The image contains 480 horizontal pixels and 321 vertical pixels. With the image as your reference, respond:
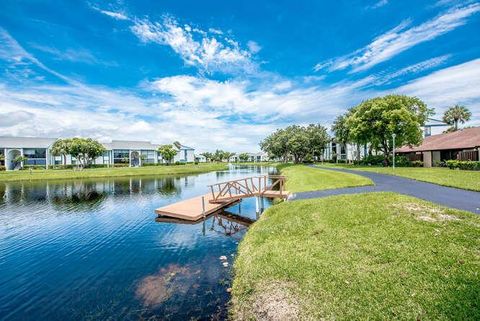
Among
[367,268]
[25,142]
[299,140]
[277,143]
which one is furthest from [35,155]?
[367,268]

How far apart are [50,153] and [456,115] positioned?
432 ft

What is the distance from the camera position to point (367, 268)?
26.9 ft

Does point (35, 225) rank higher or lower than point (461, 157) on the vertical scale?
lower

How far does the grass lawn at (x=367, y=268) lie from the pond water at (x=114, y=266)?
168 cm

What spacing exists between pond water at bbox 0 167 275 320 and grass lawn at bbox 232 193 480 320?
5.52ft

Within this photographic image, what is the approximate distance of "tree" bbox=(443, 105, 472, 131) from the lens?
2751 inches

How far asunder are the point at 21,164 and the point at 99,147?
2743 cm

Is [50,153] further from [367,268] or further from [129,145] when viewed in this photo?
[367,268]

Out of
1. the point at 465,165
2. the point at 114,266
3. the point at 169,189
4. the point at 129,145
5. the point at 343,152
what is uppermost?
the point at 129,145

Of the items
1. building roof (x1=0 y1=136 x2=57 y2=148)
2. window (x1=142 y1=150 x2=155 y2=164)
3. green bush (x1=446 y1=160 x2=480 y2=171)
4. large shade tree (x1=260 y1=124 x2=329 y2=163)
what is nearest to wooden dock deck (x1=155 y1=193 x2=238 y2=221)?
green bush (x1=446 y1=160 x2=480 y2=171)

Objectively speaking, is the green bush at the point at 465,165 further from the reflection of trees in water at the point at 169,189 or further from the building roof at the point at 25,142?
the building roof at the point at 25,142

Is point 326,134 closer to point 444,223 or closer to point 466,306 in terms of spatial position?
point 444,223

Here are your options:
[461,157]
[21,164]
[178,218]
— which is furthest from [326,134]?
[21,164]

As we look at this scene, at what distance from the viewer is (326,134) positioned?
86500mm
